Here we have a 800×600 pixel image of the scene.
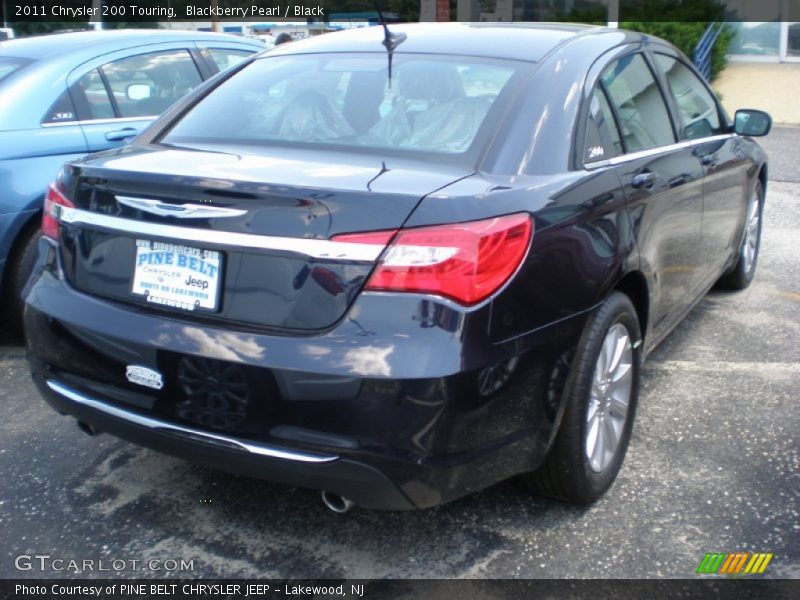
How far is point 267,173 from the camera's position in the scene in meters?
2.58

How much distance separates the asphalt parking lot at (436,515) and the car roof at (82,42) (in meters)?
2.20

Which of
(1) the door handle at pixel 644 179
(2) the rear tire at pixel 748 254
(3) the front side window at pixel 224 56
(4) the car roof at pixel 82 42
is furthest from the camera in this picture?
(3) the front side window at pixel 224 56

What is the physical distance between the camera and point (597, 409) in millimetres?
3041

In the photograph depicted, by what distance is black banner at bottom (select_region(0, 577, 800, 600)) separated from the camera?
8.63 ft

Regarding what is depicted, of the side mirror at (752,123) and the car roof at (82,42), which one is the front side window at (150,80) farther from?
the side mirror at (752,123)

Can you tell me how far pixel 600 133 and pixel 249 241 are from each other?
1.39 metres

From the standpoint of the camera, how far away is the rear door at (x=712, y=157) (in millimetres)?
4086

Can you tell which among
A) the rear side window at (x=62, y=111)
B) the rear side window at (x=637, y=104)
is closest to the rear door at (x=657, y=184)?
the rear side window at (x=637, y=104)

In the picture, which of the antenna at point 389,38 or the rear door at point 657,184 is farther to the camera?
the antenna at point 389,38

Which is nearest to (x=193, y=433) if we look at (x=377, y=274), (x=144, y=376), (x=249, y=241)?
(x=144, y=376)

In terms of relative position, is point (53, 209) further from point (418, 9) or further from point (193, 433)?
point (418, 9)

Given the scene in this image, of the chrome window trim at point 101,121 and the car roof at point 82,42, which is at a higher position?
the car roof at point 82,42

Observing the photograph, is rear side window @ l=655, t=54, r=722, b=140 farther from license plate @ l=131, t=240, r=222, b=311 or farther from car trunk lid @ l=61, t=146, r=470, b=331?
license plate @ l=131, t=240, r=222, b=311

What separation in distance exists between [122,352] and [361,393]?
775 millimetres
